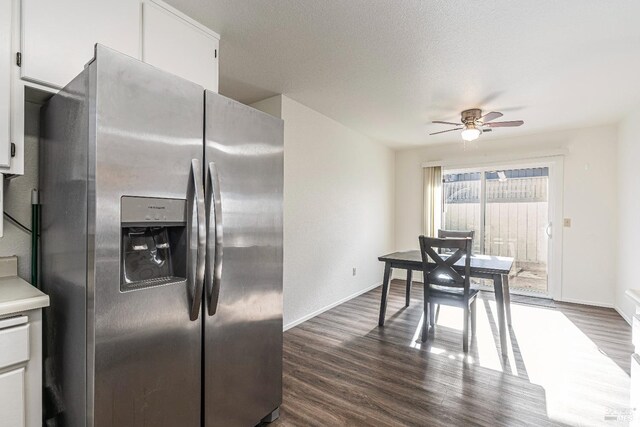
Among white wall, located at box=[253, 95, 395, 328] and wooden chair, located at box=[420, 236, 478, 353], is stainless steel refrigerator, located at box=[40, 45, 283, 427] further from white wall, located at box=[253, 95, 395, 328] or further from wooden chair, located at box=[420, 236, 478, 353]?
wooden chair, located at box=[420, 236, 478, 353]

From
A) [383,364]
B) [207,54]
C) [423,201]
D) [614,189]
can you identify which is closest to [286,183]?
[207,54]

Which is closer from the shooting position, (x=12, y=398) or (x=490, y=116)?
(x=12, y=398)

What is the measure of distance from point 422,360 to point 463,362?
1.08ft

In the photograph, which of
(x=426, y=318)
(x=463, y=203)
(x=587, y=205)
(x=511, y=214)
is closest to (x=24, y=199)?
(x=426, y=318)

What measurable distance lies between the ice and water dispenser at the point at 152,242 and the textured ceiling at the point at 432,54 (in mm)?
1318

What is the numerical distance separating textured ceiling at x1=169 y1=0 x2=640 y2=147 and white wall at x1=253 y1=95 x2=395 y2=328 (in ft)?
1.16

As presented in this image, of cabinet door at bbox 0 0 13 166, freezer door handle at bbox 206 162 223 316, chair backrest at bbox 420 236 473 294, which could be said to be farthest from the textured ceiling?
chair backrest at bbox 420 236 473 294

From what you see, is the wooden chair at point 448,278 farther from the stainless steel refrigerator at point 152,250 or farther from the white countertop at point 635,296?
the stainless steel refrigerator at point 152,250

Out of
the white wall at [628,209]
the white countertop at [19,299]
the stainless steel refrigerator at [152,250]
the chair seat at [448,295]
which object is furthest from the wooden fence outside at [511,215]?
the white countertop at [19,299]

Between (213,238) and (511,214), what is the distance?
16.1ft

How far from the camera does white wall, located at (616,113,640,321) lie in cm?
319

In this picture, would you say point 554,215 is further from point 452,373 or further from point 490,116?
point 452,373

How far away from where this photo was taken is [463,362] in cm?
248

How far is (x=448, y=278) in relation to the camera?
9.69ft
